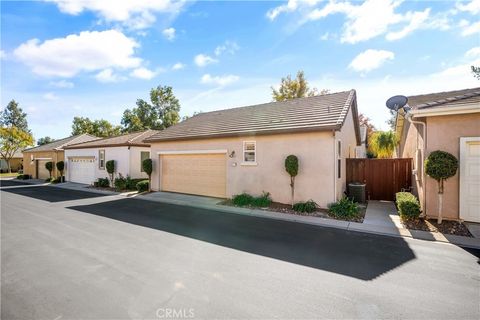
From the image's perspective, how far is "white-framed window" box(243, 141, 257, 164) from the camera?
11.4m

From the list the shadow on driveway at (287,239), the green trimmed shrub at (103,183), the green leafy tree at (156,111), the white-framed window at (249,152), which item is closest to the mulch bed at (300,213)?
the shadow on driveway at (287,239)

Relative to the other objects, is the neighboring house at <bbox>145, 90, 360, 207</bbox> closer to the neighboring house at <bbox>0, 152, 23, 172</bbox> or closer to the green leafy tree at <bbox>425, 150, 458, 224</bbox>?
the green leafy tree at <bbox>425, 150, 458, 224</bbox>

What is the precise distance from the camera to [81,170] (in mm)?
21703

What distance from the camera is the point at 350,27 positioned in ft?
31.8

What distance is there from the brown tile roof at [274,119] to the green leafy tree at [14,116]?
63.6 metres

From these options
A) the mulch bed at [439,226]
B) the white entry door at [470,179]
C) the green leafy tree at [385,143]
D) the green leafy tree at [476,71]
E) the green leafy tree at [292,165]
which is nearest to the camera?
the mulch bed at [439,226]

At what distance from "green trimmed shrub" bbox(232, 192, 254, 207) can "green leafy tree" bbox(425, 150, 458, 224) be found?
262 inches

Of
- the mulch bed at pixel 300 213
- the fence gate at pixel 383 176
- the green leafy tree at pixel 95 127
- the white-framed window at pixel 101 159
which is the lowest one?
the mulch bed at pixel 300 213

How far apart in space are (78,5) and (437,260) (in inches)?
511

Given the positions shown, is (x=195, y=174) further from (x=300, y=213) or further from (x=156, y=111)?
(x=156, y=111)

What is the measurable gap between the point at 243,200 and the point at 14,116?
238 feet

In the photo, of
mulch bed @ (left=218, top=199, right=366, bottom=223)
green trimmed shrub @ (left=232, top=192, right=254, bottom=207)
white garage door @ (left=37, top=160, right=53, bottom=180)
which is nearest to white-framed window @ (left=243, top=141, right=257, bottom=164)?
green trimmed shrub @ (left=232, top=192, right=254, bottom=207)

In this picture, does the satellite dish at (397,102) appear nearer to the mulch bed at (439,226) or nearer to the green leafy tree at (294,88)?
the mulch bed at (439,226)

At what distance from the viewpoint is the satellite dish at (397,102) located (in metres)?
9.89
